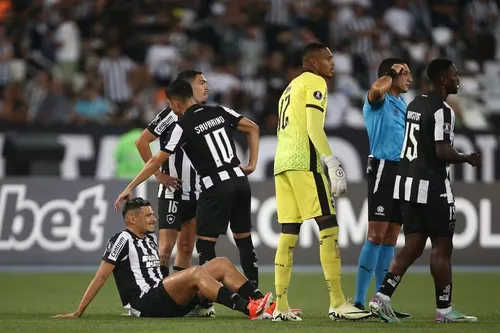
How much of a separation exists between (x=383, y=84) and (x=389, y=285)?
1819mm

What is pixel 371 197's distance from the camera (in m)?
11.2

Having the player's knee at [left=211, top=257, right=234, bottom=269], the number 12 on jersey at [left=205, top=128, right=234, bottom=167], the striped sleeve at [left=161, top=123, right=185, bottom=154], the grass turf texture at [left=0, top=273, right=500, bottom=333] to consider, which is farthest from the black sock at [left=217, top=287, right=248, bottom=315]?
the striped sleeve at [left=161, top=123, right=185, bottom=154]

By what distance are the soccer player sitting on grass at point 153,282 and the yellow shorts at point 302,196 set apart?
0.73 m

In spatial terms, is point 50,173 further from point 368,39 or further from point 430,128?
point 430,128

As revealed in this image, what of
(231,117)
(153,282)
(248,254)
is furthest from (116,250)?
(231,117)

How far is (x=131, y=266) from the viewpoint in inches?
417

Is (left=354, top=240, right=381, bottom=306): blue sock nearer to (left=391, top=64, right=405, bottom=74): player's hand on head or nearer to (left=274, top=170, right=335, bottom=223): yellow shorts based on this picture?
(left=274, top=170, right=335, bottom=223): yellow shorts

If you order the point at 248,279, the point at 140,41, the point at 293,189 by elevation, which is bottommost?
the point at 248,279

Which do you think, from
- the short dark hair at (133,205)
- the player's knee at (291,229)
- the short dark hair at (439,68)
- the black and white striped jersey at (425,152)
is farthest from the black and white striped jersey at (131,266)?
the short dark hair at (439,68)

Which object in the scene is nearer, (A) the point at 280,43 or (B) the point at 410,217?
(B) the point at 410,217

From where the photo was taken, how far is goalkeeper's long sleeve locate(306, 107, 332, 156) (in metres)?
10.1

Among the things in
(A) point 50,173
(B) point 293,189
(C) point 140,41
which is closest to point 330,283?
(B) point 293,189

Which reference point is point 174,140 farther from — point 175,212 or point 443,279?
point 443,279

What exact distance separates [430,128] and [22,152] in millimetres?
10398
